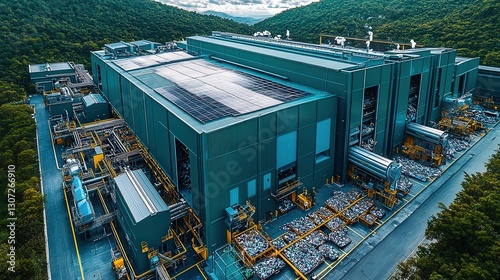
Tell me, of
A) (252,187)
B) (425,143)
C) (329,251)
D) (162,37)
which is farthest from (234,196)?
(162,37)

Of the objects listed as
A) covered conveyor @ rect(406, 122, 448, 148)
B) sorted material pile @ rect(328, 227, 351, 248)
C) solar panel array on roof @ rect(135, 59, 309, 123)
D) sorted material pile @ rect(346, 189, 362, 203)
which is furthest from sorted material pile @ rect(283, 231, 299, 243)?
covered conveyor @ rect(406, 122, 448, 148)

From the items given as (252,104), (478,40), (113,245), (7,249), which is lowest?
(113,245)

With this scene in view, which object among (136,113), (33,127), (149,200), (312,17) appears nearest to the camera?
(149,200)

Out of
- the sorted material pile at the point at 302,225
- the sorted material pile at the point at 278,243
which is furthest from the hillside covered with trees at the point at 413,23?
the sorted material pile at the point at 278,243

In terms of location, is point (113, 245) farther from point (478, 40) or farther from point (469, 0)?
point (469, 0)

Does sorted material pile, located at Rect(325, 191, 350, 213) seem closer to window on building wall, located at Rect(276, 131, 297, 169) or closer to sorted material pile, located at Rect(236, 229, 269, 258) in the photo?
window on building wall, located at Rect(276, 131, 297, 169)

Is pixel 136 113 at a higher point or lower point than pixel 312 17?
lower

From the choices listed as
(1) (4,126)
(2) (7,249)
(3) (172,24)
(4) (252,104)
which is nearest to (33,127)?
(1) (4,126)

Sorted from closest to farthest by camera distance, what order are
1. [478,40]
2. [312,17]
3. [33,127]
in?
[33,127], [478,40], [312,17]
